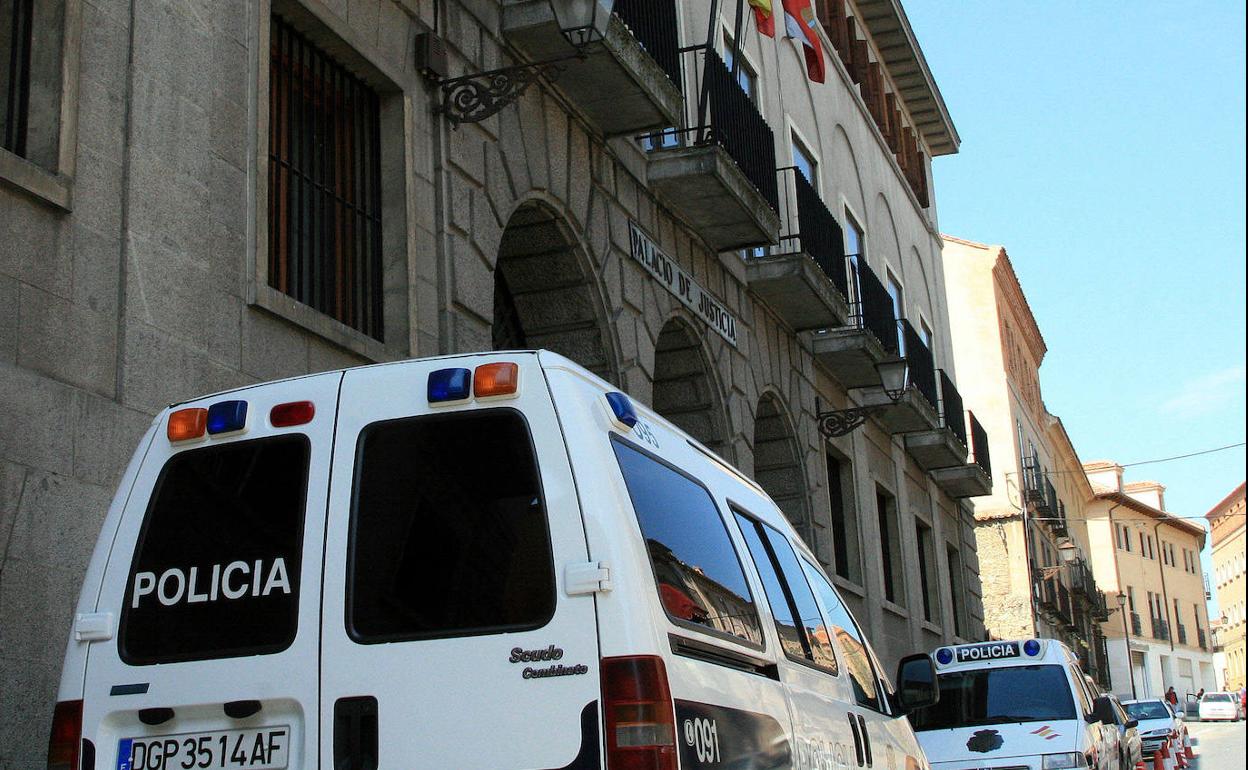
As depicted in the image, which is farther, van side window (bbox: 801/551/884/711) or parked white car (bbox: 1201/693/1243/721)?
parked white car (bbox: 1201/693/1243/721)

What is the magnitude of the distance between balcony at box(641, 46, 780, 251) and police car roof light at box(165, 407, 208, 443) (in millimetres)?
8265

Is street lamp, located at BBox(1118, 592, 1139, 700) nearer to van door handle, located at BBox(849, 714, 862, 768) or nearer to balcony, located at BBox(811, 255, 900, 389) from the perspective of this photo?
balcony, located at BBox(811, 255, 900, 389)

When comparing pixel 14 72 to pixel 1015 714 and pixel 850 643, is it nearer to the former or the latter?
pixel 850 643

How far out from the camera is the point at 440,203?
377 inches

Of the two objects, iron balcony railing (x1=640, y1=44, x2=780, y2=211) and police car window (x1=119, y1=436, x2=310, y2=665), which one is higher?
iron balcony railing (x1=640, y1=44, x2=780, y2=211)

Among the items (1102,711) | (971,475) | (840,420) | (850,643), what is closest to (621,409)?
(850,643)

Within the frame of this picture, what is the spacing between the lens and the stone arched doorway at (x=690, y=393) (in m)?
14.5

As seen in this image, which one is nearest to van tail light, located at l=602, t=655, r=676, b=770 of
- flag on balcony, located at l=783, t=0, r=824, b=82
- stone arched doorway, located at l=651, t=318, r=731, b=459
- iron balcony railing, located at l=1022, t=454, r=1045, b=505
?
stone arched doorway, located at l=651, t=318, r=731, b=459

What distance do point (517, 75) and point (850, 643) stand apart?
16.1 ft

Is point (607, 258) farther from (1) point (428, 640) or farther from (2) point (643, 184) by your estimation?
(1) point (428, 640)

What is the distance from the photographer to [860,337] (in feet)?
61.6

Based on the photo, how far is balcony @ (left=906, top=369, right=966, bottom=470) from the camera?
77.2 feet

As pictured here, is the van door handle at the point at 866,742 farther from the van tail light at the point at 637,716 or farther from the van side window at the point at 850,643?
the van tail light at the point at 637,716

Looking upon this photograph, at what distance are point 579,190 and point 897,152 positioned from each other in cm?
1628
